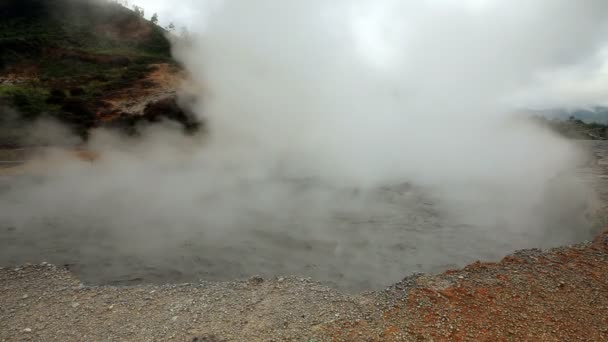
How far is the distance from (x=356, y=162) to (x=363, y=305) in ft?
25.1

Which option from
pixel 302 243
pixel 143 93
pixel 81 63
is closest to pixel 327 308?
pixel 302 243

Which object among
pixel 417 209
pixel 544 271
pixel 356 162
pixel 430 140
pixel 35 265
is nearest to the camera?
pixel 544 271

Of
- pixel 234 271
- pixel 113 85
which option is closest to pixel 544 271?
pixel 234 271

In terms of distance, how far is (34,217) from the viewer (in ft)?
24.2

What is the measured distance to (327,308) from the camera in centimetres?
440

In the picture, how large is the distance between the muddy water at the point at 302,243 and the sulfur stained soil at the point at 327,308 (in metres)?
0.63

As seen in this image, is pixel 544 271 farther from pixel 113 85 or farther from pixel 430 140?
pixel 113 85

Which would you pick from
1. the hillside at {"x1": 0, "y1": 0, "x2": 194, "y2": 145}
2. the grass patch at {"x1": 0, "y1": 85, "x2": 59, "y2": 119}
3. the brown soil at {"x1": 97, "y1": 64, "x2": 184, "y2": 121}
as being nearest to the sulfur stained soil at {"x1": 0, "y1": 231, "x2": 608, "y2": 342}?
the brown soil at {"x1": 97, "y1": 64, "x2": 184, "y2": 121}

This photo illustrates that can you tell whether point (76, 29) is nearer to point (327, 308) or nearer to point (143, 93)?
point (143, 93)

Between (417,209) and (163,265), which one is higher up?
(417,209)

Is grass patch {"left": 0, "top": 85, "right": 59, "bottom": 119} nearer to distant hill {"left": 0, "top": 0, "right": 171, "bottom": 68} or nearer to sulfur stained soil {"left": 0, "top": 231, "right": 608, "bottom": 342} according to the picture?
distant hill {"left": 0, "top": 0, "right": 171, "bottom": 68}

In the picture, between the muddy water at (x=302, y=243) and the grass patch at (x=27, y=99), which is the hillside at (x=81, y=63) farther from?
the muddy water at (x=302, y=243)

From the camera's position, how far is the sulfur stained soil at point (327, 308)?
3.95 m

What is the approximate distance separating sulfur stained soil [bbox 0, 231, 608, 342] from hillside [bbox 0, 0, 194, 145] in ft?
31.2
